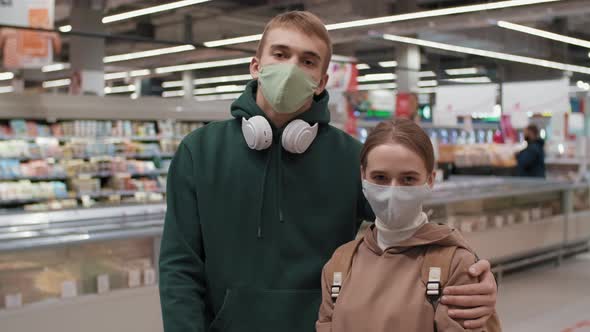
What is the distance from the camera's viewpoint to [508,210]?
356 inches

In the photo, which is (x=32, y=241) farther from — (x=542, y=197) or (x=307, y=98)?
(x=542, y=197)

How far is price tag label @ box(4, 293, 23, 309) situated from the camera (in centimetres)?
428

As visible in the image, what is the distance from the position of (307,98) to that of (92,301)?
3290 millimetres

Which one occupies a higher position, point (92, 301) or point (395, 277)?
point (395, 277)

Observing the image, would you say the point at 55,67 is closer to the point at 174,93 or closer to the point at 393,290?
the point at 174,93

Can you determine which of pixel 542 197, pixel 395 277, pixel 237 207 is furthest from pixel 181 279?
pixel 542 197

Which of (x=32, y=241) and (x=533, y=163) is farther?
(x=533, y=163)

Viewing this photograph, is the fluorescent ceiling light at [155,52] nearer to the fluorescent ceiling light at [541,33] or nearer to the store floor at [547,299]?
the fluorescent ceiling light at [541,33]

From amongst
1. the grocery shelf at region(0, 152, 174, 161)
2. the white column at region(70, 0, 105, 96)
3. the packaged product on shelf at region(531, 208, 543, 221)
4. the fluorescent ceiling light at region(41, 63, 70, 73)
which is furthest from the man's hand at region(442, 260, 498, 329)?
the fluorescent ceiling light at region(41, 63, 70, 73)

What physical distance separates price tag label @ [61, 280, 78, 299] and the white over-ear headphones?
3200 millimetres

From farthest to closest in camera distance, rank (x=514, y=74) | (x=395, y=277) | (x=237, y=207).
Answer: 1. (x=514, y=74)
2. (x=237, y=207)
3. (x=395, y=277)

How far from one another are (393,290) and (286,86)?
516mm

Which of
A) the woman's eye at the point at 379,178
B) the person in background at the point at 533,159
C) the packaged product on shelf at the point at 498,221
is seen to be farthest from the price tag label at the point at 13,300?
the person in background at the point at 533,159

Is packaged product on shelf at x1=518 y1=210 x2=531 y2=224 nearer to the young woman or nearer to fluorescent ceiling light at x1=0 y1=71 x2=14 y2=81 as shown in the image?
the young woman
